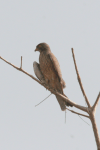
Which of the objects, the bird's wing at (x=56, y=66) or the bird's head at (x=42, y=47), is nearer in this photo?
the bird's wing at (x=56, y=66)

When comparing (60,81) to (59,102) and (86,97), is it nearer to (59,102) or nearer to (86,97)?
(59,102)

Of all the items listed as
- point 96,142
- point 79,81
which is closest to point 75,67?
point 79,81

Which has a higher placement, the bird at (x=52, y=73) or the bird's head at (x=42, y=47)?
the bird's head at (x=42, y=47)

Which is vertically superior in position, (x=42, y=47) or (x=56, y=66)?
(x=42, y=47)

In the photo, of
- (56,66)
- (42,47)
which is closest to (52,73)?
(56,66)

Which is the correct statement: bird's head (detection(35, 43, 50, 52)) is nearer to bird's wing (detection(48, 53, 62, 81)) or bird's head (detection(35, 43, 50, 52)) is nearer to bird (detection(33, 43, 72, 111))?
bird (detection(33, 43, 72, 111))

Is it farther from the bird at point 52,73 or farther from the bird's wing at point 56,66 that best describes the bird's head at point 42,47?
the bird's wing at point 56,66

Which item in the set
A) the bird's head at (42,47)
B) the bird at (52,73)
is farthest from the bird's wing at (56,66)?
the bird's head at (42,47)

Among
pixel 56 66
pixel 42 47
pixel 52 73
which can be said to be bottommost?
pixel 52 73

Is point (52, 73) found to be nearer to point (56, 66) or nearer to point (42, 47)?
point (56, 66)

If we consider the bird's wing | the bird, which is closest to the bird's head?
the bird

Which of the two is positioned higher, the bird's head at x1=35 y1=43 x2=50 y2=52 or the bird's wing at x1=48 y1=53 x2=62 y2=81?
the bird's head at x1=35 y1=43 x2=50 y2=52

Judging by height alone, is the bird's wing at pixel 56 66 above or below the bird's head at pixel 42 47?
below

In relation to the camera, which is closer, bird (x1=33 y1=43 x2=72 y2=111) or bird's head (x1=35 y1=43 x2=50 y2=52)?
bird (x1=33 y1=43 x2=72 y2=111)
